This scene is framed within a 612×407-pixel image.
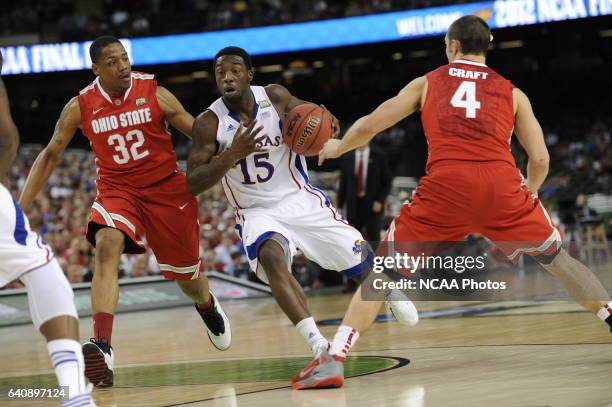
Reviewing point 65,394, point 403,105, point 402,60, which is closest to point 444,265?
point 403,105

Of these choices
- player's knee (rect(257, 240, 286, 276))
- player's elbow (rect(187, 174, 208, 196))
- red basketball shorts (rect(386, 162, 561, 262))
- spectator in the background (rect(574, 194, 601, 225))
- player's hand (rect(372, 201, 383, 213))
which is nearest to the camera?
red basketball shorts (rect(386, 162, 561, 262))

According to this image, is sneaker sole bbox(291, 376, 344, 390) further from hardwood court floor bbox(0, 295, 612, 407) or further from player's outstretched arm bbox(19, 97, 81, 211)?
player's outstretched arm bbox(19, 97, 81, 211)

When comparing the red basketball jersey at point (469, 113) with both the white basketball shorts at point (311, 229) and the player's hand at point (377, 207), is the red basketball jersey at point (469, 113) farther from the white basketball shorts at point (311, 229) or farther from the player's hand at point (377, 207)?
the player's hand at point (377, 207)

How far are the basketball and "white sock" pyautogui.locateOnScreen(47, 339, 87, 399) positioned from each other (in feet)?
8.09

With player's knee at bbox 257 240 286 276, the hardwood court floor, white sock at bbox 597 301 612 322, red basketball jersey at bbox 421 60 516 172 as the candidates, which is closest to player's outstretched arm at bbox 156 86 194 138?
player's knee at bbox 257 240 286 276

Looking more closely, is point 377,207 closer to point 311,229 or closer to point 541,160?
point 311,229

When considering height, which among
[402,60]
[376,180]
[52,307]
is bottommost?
[52,307]

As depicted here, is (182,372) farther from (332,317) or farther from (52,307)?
(332,317)

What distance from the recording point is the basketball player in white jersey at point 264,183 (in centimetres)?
628

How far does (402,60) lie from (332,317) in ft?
80.0

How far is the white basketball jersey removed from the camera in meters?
6.49

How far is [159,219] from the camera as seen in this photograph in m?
7.06

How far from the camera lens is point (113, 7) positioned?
32.8 meters

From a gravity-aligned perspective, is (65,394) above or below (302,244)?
Result: below
